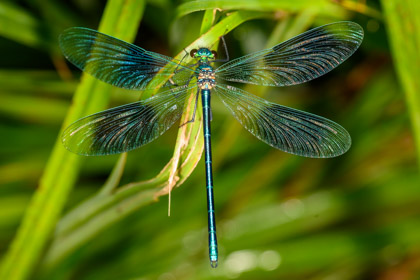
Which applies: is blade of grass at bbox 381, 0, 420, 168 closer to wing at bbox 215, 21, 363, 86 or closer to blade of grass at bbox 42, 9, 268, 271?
wing at bbox 215, 21, 363, 86

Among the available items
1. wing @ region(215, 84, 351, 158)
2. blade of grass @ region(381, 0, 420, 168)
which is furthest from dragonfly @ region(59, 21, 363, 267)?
blade of grass @ region(381, 0, 420, 168)

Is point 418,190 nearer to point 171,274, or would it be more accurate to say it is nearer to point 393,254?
point 393,254

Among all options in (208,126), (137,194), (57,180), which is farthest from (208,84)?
(57,180)

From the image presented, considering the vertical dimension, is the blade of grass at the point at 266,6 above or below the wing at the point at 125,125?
above

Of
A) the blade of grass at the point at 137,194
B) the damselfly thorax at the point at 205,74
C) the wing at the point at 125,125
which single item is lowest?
the blade of grass at the point at 137,194

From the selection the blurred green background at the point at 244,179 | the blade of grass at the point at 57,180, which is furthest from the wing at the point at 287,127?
the blade of grass at the point at 57,180

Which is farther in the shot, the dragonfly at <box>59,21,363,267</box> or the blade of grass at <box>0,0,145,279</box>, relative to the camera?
the dragonfly at <box>59,21,363,267</box>

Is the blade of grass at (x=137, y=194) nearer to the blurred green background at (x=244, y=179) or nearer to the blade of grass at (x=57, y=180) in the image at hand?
the blade of grass at (x=57, y=180)

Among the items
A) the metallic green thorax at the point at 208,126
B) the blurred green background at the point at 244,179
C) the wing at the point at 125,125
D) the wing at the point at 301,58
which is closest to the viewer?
the wing at the point at 125,125
